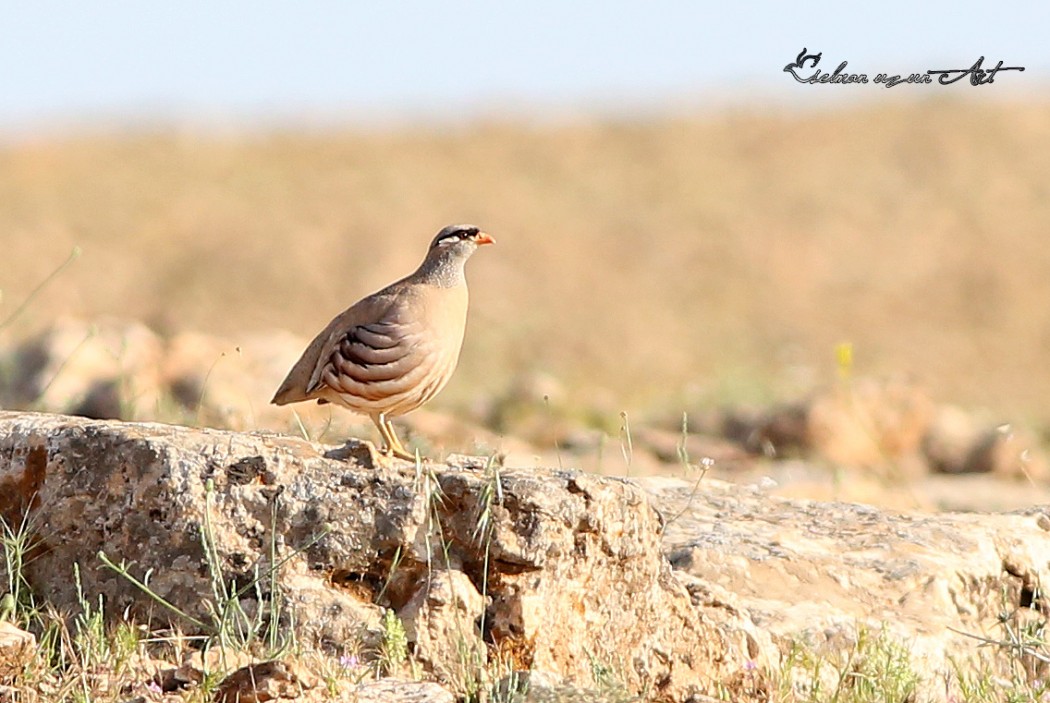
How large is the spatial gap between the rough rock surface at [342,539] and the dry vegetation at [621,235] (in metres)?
15.5

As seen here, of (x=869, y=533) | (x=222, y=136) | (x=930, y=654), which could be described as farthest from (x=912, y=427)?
(x=222, y=136)

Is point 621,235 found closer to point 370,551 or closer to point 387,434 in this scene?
point 387,434

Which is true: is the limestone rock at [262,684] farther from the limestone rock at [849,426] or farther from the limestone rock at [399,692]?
the limestone rock at [849,426]

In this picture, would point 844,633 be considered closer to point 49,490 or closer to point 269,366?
point 49,490

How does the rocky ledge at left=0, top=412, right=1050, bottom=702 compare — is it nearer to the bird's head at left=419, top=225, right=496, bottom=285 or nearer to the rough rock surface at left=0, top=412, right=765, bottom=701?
the rough rock surface at left=0, top=412, right=765, bottom=701

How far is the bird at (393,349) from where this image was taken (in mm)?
5477

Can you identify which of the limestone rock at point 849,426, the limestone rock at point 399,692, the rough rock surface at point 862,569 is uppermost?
the limestone rock at point 849,426

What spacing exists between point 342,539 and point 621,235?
27.2 metres

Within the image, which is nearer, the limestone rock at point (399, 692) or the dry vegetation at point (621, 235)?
the limestone rock at point (399, 692)

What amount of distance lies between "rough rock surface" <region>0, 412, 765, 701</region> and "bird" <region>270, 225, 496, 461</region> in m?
0.71

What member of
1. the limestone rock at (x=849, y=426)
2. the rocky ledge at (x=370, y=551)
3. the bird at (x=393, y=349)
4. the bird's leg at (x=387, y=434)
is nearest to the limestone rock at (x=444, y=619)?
the rocky ledge at (x=370, y=551)

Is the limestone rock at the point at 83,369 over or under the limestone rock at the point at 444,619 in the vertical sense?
over

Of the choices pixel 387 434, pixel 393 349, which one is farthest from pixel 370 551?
pixel 387 434

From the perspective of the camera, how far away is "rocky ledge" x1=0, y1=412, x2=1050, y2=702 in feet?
14.8
